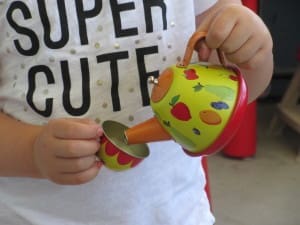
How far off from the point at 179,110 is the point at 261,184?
3.52 ft

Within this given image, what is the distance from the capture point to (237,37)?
0.41 m

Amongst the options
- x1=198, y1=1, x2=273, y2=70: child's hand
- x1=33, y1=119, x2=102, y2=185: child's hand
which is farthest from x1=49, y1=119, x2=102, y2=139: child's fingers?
x1=198, y1=1, x2=273, y2=70: child's hand

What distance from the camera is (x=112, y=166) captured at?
0.40 m

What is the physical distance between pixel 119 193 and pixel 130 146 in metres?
0.13

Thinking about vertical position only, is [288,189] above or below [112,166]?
below

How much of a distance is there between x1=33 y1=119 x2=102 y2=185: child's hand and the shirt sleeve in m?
0.21

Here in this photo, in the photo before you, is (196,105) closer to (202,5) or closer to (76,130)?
(76,130)

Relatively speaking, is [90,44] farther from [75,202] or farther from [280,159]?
[280,159]

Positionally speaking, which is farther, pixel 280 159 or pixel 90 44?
pixel 280 159

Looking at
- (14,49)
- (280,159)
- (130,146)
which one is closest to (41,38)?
(14,49)

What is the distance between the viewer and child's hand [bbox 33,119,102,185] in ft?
1.28

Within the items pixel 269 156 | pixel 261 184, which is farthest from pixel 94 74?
pixel 269 156

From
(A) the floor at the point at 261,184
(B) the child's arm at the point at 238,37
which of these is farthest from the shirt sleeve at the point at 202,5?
(A) the floor at the point at 261,184

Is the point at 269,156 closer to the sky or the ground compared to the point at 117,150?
closer to the ground
